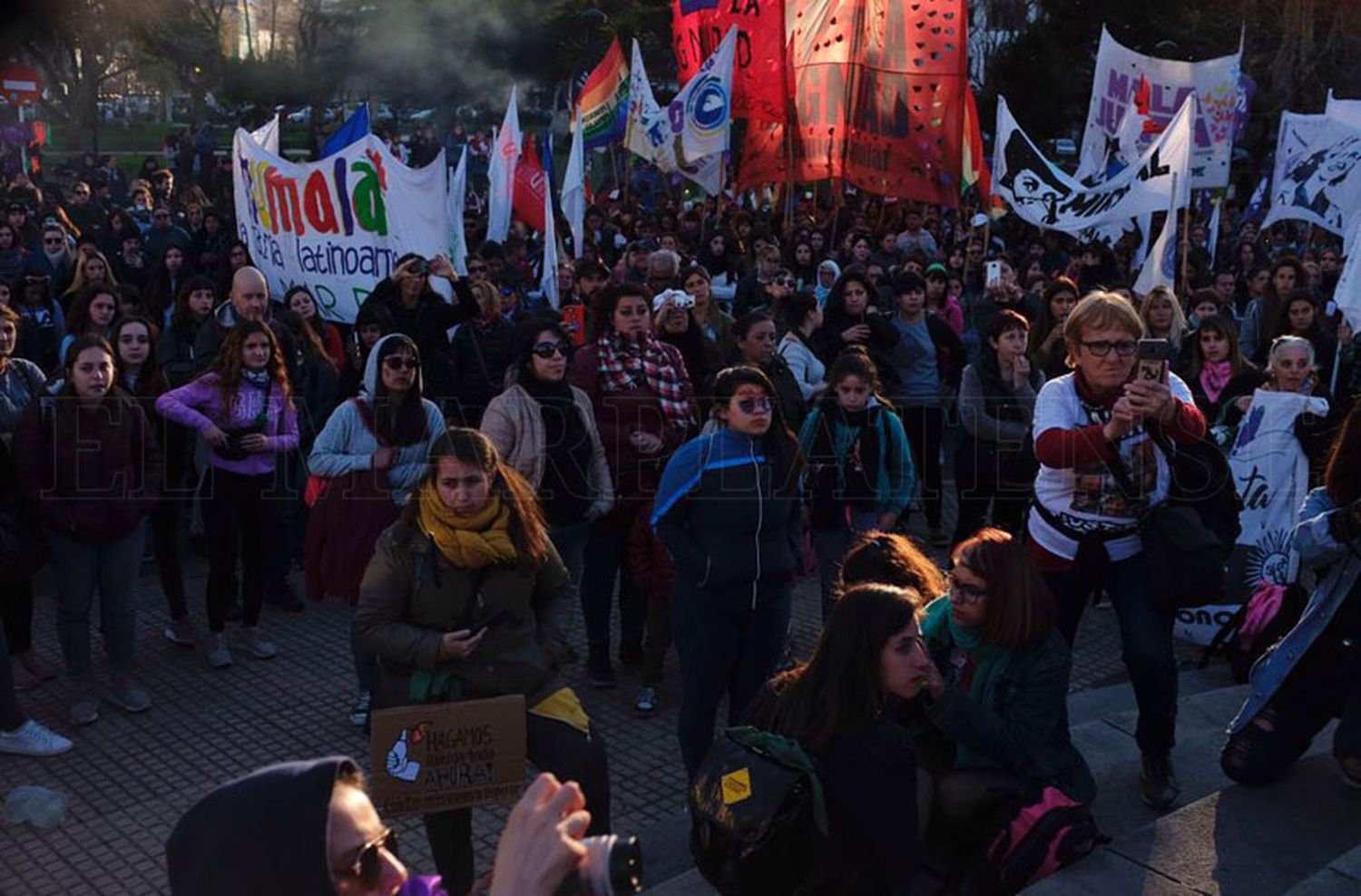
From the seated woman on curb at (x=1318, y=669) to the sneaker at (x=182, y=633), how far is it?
4713mm

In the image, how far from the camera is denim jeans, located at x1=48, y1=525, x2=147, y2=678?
5652 millimetres

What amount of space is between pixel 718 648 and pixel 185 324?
4747 mm

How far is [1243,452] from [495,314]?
→ 4.41 meters

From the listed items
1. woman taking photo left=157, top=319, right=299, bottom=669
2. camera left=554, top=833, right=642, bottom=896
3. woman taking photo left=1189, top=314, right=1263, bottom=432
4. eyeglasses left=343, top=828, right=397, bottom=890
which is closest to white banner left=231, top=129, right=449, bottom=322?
woman taking photo left=157, top=319, right=299, bottom=669

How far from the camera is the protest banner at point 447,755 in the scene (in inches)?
149

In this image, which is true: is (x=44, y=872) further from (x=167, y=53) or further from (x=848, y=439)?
(x=167, y=53)

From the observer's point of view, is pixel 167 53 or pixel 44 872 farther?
pixel 167 53

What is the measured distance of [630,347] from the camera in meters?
6.53

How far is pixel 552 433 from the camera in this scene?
5.93 m

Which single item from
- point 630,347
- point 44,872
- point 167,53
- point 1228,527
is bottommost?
point 44,872

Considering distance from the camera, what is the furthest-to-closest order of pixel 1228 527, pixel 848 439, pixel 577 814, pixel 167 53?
1. pixel 167 53
2. pixel 848 439
3. pixel 1228 527
4. pixel 577 814

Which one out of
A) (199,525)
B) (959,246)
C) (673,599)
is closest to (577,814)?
(673,599)

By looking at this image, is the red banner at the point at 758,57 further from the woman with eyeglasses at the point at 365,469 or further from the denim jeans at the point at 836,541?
the woman with eyeglasses at the point at 365,469

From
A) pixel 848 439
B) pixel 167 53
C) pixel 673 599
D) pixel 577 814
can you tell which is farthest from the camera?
pixel 167 53
